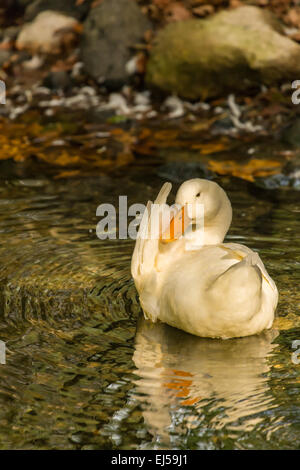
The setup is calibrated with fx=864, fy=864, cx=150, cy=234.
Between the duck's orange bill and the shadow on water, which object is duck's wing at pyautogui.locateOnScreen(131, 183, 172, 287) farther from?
the shadow on water

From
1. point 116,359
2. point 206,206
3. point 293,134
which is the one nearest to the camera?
point 116,359

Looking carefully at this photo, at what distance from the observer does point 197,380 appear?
14.5 feet

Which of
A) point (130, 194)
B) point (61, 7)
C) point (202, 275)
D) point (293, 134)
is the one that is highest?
point (61, 7)

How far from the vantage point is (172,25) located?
1156cm

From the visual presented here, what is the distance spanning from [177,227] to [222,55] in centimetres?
605

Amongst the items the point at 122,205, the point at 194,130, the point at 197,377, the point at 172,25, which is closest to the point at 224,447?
the point at 197,377

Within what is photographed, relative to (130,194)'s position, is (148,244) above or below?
above

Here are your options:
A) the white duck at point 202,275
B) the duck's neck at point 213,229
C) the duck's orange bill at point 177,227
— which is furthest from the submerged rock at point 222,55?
the duck's orange bill at point 177,227

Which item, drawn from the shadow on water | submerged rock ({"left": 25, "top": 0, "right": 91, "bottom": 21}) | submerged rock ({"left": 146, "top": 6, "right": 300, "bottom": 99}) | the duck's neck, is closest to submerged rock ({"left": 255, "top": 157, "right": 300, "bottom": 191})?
the shadow on water

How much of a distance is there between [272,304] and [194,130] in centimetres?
552

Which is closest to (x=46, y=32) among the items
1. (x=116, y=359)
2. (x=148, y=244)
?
(x=148, y=244)

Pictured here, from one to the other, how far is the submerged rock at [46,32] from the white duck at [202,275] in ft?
26.7

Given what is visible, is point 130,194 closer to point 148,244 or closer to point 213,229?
point 213,229

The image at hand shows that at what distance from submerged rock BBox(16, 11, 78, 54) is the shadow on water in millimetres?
6481
